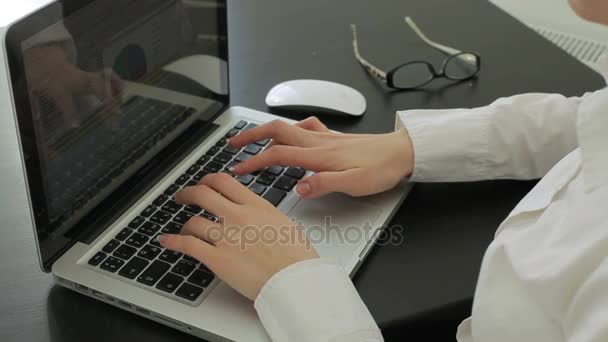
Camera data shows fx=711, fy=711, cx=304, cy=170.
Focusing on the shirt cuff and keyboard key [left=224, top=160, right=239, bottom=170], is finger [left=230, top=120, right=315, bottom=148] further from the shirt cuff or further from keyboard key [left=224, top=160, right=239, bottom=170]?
the shirt cuff

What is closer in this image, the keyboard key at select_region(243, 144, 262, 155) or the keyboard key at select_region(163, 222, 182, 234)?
the keyboard key at select_region(163, 222, 182, 234)

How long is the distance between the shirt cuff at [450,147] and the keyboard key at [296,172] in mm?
135

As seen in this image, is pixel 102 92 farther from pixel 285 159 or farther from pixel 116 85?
pixel 285 159

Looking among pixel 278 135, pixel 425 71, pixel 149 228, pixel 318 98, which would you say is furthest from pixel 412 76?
pixel 149 228

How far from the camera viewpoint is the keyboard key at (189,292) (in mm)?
687

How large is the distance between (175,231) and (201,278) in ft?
0.27

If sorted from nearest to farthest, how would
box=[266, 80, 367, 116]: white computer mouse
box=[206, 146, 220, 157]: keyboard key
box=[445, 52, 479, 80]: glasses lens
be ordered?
box=[206, 146, 220, 157]: keyboard key < box=[266, 80, 367, 116]: white computer mouse < box=[445, 52, 479, 80]: glasses lens

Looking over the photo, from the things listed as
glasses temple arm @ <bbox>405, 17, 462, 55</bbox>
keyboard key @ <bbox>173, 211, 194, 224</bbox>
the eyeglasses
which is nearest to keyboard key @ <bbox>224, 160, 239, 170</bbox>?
keyboard key @ <bbox>173, 211, 194, 224</bbox>

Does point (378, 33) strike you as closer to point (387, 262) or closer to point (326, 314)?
point (387, 262)

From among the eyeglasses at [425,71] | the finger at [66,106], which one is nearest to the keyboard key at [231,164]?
the finger at [66,106]

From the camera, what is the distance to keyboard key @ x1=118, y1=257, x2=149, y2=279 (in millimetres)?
711

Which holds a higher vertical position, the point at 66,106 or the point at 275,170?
the point at 66,106

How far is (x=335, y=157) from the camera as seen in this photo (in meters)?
0.86

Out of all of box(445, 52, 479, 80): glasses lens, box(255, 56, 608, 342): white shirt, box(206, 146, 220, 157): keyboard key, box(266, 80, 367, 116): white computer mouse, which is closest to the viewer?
box(255, 56, 608, 342): white shirt
